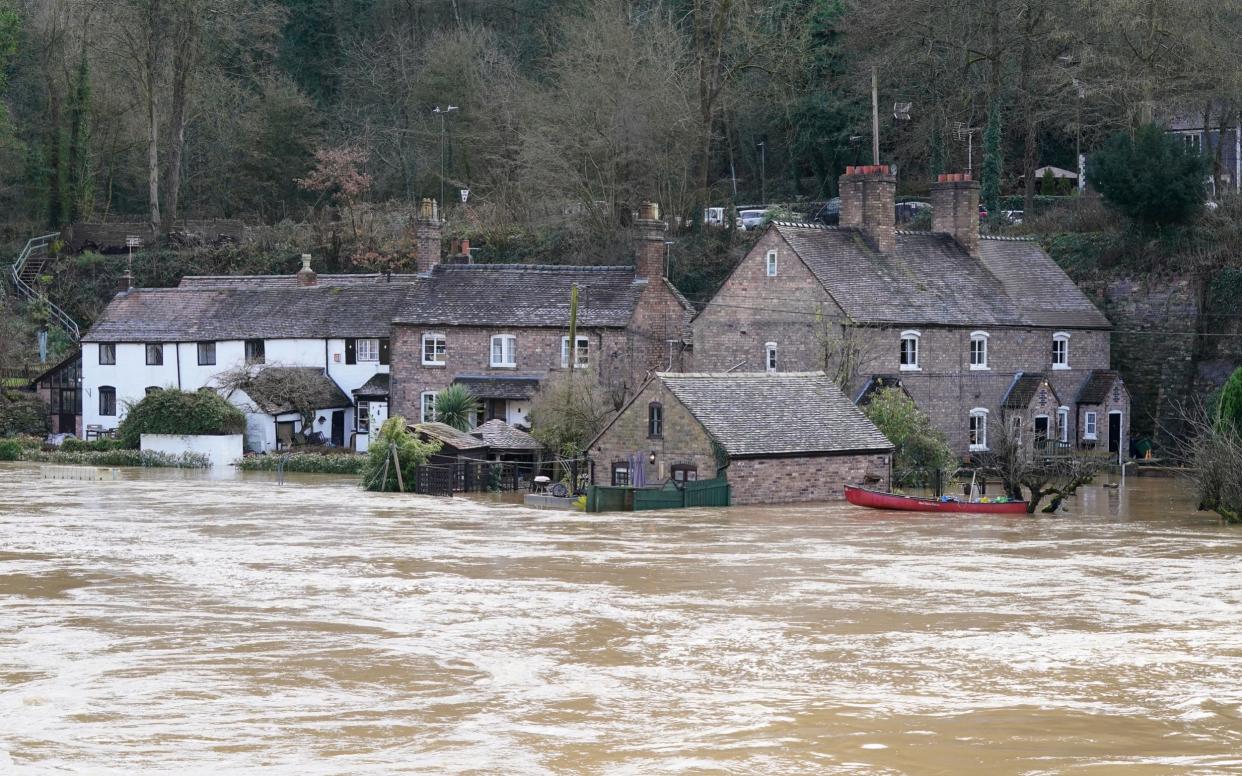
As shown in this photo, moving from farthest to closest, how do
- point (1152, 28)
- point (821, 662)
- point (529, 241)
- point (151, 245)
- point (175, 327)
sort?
point (151, 245) < point (529, 241) < point (175, 327) < point (1152, 28) < point (821, 662)

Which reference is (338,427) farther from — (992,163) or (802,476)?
(992,163)

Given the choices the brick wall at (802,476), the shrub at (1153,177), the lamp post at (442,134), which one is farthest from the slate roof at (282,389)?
the shrub at (1153,177)

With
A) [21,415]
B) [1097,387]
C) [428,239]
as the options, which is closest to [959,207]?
[1097,387]

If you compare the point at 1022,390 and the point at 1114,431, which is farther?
the point at 1114,431

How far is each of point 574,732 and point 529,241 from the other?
50.4 metres

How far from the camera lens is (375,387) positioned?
206 feet

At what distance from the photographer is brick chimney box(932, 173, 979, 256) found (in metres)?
59.4

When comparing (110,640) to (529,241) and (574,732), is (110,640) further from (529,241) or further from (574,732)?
(529,241)

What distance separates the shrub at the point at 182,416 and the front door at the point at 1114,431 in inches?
1148

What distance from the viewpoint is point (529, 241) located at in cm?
7106

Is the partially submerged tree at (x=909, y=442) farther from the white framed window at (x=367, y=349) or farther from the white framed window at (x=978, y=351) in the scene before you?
the white framed window at (x=367, y=349)

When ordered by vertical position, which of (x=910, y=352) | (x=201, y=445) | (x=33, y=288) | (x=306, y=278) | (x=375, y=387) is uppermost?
(x=33, y=288)

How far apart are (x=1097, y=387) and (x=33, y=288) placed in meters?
44.9

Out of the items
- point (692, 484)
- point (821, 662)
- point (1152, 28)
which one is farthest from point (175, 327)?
point (821, 662)
